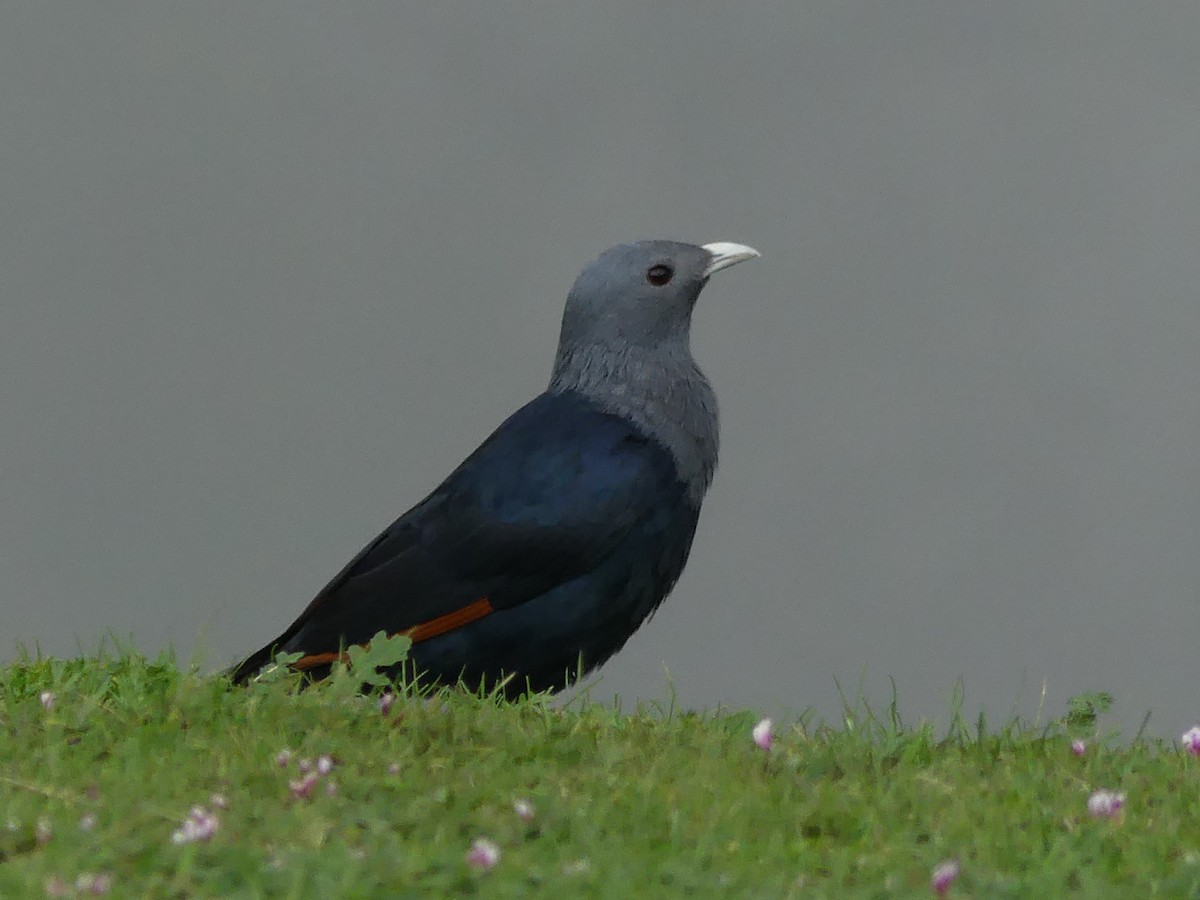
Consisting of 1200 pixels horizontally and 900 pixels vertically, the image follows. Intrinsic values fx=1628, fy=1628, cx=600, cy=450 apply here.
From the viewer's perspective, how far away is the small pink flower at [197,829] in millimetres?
3746

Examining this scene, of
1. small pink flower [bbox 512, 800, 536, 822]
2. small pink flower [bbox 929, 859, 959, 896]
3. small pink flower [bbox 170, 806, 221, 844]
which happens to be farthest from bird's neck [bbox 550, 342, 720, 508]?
small pink flower [bbox 170, 806, 221, 844]

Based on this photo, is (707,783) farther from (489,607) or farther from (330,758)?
(489,607)

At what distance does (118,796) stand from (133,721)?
97 centimetres

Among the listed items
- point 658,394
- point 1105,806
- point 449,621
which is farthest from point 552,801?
point 658,394

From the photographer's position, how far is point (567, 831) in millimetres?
4043

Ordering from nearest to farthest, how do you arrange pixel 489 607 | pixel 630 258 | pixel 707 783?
pixel 707 783
pixel 489 607
pixel 630 258

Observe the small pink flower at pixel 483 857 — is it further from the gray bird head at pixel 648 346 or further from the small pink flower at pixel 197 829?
the gray bird head at pixel 648 346

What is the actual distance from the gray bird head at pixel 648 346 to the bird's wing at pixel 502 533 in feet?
0.46

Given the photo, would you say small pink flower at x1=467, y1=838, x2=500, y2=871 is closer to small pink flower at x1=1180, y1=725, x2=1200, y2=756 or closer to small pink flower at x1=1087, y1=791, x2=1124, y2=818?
small pink flower at x1=1087, y1=791, x2=1124, y2=818

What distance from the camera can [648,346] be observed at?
6832 millimetres

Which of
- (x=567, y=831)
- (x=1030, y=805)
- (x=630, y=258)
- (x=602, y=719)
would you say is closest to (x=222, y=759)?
(x=567, y=831)

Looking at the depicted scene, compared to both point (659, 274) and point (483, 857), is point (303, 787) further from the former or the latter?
point (659, 274)

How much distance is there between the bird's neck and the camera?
6.62m

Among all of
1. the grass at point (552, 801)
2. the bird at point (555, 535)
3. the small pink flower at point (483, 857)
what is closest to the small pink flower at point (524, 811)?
the grass at point (552, 801)
